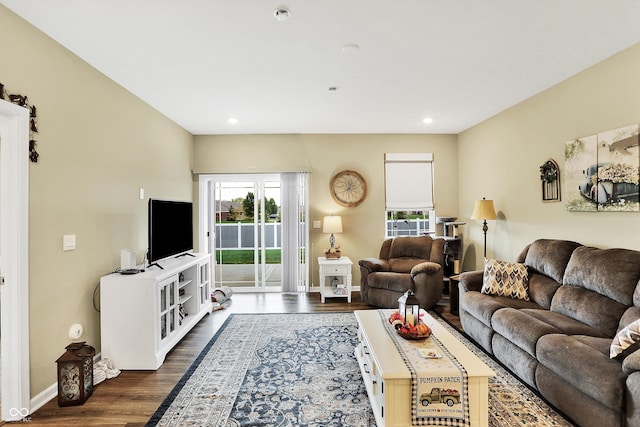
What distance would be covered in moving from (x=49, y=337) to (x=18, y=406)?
44cm

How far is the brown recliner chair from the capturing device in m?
4.41

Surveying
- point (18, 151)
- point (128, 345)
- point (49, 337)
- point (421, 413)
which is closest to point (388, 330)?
point (421, 413)

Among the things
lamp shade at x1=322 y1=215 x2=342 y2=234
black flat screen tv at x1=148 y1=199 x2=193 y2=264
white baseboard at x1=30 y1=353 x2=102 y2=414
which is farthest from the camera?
lamp shade at x1=322 y1=215 x2=342 y2=234

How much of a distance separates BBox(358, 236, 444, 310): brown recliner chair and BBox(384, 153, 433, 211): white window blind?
72 cm

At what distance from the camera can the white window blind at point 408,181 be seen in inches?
223

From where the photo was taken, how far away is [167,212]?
3.64 meters

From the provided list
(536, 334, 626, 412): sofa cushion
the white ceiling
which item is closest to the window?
the white ceiling

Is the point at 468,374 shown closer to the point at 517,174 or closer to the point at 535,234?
the point at 535,234

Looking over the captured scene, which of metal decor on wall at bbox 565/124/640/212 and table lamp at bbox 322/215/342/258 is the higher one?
metal decor on wall at bbox 565/124/640/212

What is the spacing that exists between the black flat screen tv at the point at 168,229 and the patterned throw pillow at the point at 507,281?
3.42 metres

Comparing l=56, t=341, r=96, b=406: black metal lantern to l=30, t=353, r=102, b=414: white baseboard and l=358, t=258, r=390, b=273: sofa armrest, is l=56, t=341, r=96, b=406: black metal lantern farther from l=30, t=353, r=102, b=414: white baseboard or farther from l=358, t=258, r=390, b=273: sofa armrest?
l=358, t=258, r=390, b=273: sofa armrest

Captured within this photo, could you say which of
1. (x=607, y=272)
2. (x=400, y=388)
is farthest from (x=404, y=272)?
(x=400, y=388)

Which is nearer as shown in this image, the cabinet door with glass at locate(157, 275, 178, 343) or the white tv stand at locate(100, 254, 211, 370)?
the white tv stand at locate(100, 254, 211, 370)

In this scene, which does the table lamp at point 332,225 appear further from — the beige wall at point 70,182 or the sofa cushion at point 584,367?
the sofa cushion at point 584,367
